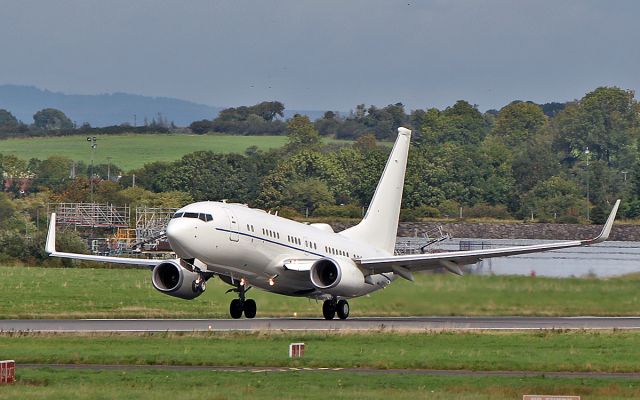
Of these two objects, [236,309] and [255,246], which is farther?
[236,309]

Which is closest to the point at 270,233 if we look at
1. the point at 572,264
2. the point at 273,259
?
the point at 273,259

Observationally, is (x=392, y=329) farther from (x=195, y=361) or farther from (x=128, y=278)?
(x=128, y=278)

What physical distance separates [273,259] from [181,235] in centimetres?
439

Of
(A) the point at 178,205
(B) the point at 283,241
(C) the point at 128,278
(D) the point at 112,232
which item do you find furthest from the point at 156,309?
(A) the point at 178,205

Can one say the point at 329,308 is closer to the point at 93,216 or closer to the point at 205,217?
the point at 205,217

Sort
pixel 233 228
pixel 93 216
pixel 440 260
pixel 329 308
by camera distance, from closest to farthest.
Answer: pixel 233 228, pixel 440 260, pixel 329 308, pixel 93 216

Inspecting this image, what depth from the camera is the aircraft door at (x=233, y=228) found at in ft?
173

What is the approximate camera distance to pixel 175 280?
2205 inches

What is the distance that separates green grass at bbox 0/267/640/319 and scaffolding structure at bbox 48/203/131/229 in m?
69.9

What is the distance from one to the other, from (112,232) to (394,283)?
262ft

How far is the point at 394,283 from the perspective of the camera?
6072cm

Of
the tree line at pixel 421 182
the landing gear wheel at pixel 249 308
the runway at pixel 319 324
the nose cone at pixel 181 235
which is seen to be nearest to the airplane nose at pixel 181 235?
the nose cone at pixel 181 235

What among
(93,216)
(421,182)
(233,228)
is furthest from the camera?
(421,182)

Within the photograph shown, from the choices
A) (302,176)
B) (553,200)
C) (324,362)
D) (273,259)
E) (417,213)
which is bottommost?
(324,362)
